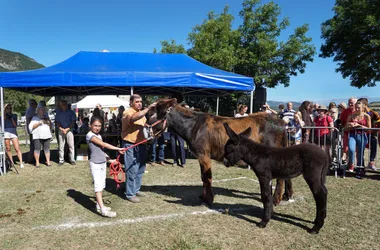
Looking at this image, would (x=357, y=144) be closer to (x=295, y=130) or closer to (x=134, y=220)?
(x=295, y=130)

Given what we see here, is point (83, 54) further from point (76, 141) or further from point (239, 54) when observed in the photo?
point (239, 54)

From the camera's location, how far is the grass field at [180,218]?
363cm

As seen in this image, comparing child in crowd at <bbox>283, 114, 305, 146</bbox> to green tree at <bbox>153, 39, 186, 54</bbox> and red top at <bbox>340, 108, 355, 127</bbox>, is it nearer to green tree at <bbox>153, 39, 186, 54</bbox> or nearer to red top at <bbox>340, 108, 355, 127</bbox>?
red top at <bbox>340, 108, 355, 127</bbox>

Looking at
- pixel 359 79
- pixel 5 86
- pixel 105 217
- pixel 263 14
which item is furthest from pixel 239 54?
pixel 105 217

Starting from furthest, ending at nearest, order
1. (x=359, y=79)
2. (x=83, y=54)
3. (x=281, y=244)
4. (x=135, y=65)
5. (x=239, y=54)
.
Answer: (x=239, y=54)
(x=359, y=79)
(x=83, y=54)
(x=135, y=65)
(x=281, y=244)

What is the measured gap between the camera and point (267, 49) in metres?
23.4

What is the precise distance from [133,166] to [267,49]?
21503 mm

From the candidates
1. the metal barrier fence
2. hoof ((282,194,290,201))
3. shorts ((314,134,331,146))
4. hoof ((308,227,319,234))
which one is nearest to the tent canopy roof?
the metal barrier fence

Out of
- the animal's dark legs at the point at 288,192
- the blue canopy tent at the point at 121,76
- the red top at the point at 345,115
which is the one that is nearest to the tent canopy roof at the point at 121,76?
the blue canopy tent at the point at 121,76

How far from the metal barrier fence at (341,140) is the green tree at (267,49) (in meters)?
16.4

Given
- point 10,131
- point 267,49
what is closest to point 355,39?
point 267,49

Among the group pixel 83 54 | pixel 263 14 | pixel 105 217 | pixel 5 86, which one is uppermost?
pixel 263 14

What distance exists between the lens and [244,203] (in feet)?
17.0

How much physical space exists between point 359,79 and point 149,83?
832 inches
